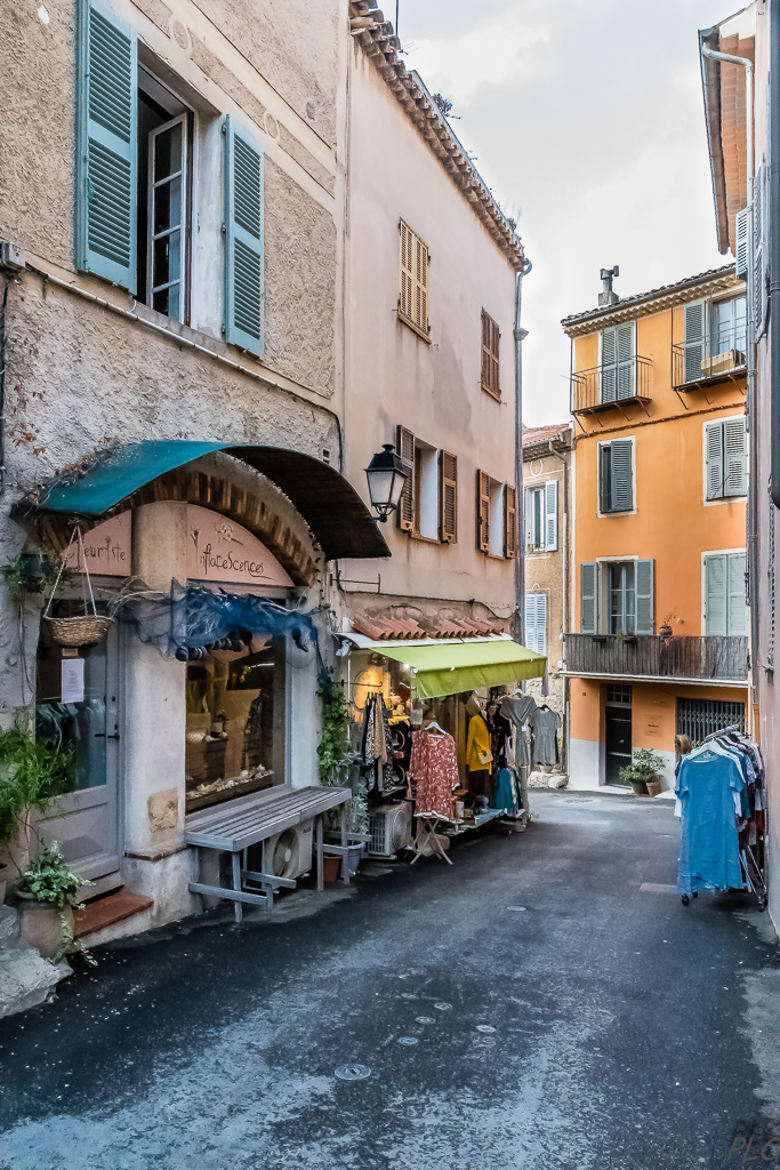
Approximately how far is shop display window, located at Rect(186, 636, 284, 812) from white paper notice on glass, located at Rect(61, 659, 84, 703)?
1.27 meters

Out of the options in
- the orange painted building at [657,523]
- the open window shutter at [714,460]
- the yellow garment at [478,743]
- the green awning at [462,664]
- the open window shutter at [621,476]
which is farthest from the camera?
the open window shutter at [621,476]

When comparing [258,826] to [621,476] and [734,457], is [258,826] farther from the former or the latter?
[621,476]

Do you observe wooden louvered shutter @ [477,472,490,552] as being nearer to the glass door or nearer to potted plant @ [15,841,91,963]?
the glass door

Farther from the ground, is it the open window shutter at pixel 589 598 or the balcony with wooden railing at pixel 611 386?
the balcony with wooden railing at pixel 611 386

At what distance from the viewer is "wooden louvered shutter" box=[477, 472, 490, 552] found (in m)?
14.0

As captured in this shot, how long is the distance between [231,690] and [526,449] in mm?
20251

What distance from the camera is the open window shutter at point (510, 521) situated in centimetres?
1548

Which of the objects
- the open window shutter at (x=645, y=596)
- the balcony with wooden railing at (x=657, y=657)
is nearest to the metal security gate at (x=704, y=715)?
the balcony with wooden railing at (x=657, y=657)

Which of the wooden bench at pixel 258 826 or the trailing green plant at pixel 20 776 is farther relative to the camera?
the wooden bench at pixel 258 826

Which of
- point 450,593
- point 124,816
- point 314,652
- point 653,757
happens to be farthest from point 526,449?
point 124,816

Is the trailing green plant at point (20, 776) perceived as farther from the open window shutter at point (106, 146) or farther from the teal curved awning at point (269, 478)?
the open window shutter at point (106, 146)

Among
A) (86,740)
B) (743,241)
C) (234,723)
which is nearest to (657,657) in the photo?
(743,241)

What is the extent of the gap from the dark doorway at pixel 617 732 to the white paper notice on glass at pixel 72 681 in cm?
2020

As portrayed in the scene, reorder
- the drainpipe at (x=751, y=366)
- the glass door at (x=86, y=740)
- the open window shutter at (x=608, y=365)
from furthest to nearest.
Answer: the open window shutter at (x=608, y=365) < the drainpipe at (x=751, y=366) < the glass door at (x=86, y=740)
